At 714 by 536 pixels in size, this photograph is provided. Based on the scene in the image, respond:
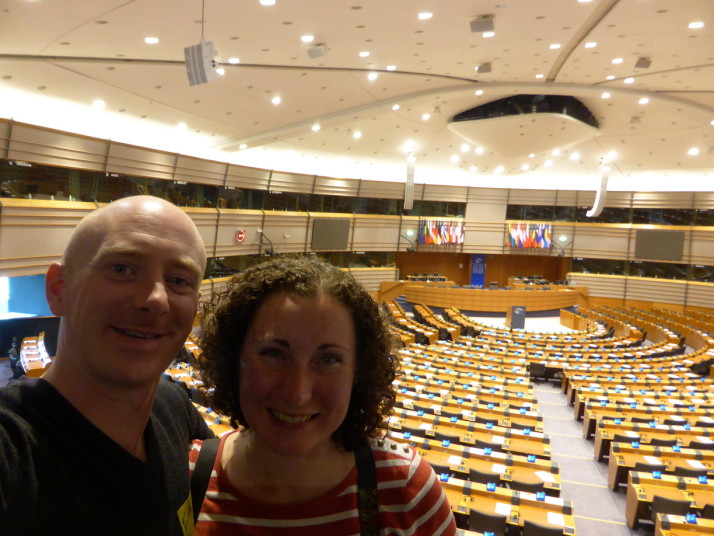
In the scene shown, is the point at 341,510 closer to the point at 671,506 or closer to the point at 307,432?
the point at 307,432

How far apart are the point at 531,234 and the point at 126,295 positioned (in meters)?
29.8

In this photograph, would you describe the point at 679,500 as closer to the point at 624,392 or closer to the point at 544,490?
the point at 544,490

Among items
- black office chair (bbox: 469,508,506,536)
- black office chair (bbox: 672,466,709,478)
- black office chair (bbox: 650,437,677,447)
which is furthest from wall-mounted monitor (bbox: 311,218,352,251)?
black office chair (bbox: 469,508,506,536)

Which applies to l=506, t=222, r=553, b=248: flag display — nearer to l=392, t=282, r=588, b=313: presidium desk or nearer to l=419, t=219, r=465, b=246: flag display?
l=419, t=219, r=465, b=246: flag display

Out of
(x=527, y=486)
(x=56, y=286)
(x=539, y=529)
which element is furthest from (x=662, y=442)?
(x=56, y=286)

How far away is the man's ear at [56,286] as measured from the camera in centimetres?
131

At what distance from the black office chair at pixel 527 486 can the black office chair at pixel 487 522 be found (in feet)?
3.88

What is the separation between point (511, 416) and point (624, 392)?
12.2ft

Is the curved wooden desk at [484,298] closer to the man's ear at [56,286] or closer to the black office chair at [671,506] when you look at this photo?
the black office chair at [671,506]

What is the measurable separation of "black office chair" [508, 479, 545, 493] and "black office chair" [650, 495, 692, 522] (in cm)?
138

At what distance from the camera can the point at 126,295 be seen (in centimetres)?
125

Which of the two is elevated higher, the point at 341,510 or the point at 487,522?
the point at 341,510

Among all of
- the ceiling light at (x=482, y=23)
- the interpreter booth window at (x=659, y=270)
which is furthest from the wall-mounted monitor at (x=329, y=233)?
the interpreter booth window at (x=659, y=270)

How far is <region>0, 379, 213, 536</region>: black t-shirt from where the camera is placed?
103 cm
